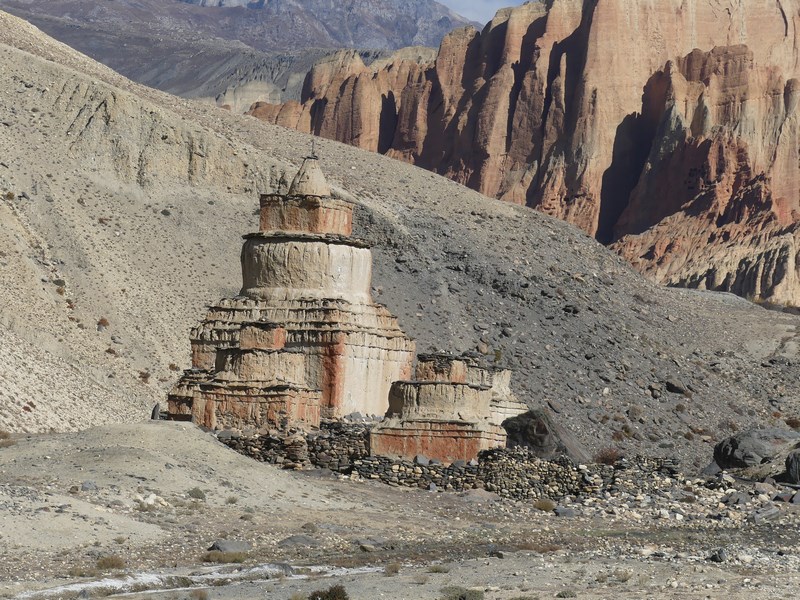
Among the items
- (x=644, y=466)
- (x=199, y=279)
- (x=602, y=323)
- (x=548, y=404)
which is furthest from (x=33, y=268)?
(x=644, y=466)

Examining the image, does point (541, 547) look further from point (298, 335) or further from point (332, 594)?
point (298, 335)

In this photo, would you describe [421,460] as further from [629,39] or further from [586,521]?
[629,39]

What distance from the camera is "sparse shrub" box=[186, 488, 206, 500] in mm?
31891

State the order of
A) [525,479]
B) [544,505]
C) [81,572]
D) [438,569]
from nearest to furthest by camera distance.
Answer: [81,572], [438,569], [544,505], [525,479]

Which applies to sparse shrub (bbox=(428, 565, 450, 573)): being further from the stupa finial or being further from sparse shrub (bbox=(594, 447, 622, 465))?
sparse shrub (bbox=(594, 447, 622, 465))

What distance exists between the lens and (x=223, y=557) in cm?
2727

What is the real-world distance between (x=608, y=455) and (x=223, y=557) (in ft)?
110

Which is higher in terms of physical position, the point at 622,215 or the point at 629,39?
the point at 629,39

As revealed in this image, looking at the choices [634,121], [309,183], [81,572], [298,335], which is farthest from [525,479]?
[634,121]

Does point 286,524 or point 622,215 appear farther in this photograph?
point 622,215

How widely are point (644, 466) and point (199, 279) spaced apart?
34703 millimetres

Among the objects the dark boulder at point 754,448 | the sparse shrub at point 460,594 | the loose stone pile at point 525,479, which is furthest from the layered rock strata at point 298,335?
the sparse shrub at point 460,594

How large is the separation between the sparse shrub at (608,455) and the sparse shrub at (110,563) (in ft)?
101

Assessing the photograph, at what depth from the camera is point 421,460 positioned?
38.7 metres
